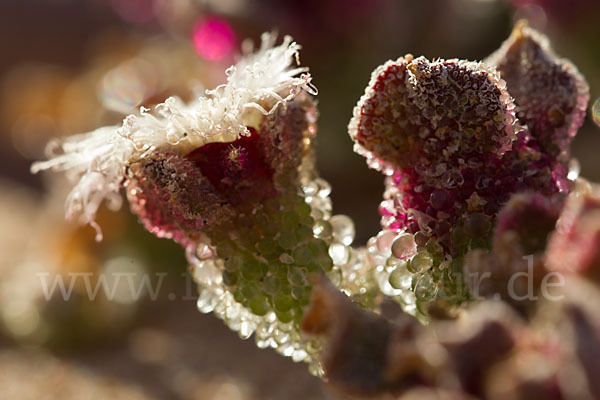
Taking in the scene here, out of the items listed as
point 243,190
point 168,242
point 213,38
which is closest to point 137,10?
point 213,38

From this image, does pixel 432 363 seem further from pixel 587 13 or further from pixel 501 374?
pixel 587 13

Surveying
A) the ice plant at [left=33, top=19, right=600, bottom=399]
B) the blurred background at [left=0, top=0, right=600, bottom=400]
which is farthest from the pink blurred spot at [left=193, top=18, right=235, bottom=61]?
the ice plant at [left=33, top=19, right=600, bottom=399]

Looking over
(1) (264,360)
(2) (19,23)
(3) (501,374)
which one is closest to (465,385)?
(3) (501,374)

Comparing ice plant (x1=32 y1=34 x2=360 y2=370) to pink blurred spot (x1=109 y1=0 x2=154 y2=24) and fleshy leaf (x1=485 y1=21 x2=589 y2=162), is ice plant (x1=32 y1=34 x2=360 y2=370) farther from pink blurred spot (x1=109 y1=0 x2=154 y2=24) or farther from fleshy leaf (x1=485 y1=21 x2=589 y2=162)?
pink blurred spot (x1=109 y1=0 x2=154 y2=24)

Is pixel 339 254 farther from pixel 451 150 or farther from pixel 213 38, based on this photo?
pixel 213 38

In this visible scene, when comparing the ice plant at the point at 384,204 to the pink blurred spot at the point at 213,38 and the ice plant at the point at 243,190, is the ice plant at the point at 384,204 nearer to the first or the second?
the ice plant at the point at 243,190
